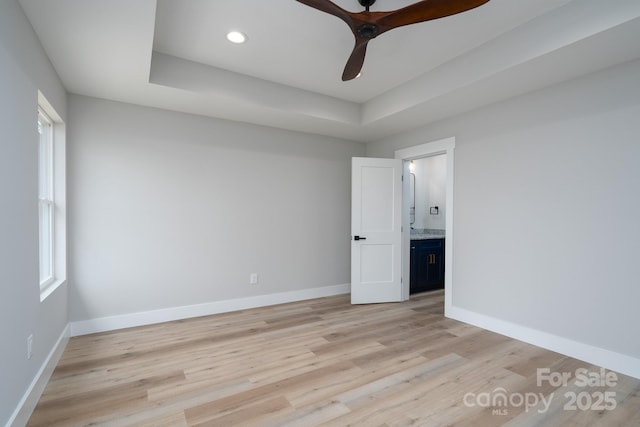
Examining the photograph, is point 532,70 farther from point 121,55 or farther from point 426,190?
point 426,190

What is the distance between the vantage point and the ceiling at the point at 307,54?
2062mm

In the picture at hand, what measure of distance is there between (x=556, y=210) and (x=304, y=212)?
9.63 feet

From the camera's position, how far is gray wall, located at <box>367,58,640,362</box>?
2430 millimetres

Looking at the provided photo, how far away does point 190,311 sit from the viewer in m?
3.70

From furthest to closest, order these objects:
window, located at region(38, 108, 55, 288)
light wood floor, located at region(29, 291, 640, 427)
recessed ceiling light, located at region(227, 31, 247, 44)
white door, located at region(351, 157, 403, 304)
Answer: white door, located at region(351, 157, 403, 304) < window, located at region(38, 108, 55, 288) < recessed ceiling light, located at region(227, 31, 247, 44) < light wood floor, located at region(29, 291, 640, 427)

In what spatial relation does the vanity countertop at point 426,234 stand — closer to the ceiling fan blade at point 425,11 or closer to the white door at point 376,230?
the white door at point 376,230

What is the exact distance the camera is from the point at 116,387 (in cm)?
222

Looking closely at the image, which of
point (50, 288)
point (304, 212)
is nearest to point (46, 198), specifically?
point (50, 288)

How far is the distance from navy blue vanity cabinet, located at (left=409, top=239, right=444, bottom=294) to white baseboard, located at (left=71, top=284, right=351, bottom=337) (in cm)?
121

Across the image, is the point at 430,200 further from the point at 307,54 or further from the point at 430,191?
the point at 307,54

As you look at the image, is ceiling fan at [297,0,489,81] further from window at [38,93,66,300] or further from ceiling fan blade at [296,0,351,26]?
window at [38,93,66,300]

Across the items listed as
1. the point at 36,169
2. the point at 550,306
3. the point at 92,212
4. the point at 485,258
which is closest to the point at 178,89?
the point at 36,169

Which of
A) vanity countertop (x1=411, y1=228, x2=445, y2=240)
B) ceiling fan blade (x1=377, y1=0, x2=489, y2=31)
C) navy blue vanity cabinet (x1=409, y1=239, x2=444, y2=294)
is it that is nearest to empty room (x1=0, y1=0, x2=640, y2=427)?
ceiling fan blade (x1=377, y1=0, x2=489, y2=31)

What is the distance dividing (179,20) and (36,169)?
1512 mm
